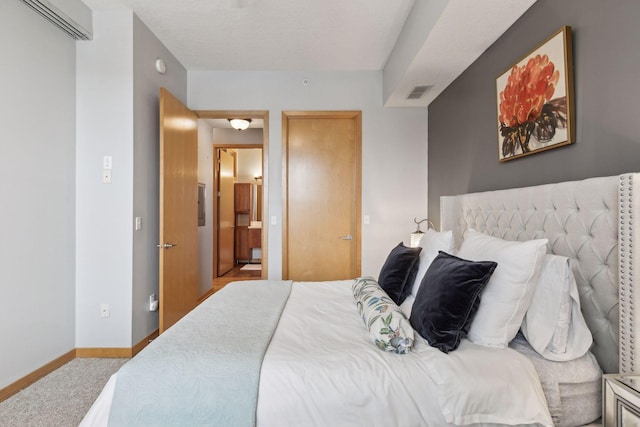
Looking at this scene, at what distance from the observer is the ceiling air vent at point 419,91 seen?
9.73ft

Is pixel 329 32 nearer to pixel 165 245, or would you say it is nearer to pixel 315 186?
pixel 315 186

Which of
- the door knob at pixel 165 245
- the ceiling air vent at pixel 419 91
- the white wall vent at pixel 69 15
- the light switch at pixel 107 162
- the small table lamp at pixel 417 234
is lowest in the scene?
the door knob at pixel 165 245

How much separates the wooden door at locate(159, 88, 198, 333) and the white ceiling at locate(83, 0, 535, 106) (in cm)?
61

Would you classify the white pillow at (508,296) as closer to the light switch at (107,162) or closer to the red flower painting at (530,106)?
the red flower painting at (530,106)

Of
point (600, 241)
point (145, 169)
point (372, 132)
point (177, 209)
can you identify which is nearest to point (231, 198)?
point (177, 209)

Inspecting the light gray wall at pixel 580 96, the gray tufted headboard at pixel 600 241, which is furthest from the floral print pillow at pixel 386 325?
the light gray wall at pixel 580 96

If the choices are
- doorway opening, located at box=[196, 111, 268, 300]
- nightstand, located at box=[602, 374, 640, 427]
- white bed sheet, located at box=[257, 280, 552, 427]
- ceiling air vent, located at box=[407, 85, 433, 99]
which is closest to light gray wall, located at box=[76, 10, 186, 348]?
doorway opening, located at box=[196, 111, 268, 300]

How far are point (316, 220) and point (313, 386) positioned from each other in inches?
102

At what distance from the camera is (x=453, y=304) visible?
4.28ft

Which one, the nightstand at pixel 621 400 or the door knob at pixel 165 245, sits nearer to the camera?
the nightstand at pixel 621 400

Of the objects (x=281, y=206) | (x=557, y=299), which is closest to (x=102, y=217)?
(x=281, y=206)

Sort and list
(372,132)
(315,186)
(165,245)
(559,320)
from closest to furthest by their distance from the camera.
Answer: (559,320), (165,245), (372,132), (315,186)

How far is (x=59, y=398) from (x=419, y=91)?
3.74 meters

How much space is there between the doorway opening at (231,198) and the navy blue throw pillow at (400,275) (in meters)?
1.89
